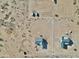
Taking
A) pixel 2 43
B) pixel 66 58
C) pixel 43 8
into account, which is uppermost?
pixel 43 8

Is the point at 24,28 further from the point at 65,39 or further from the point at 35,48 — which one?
the point at 65,39

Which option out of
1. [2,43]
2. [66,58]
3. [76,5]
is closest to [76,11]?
[76,5]

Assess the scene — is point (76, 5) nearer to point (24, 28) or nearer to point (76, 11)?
point (76, 11)

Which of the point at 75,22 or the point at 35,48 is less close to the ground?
the point at 75,22

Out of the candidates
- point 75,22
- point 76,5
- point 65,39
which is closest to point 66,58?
point 65,39

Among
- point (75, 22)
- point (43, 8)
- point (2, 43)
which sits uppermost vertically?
point (43, 8)

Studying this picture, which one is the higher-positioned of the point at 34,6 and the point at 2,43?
the point at 34,6
